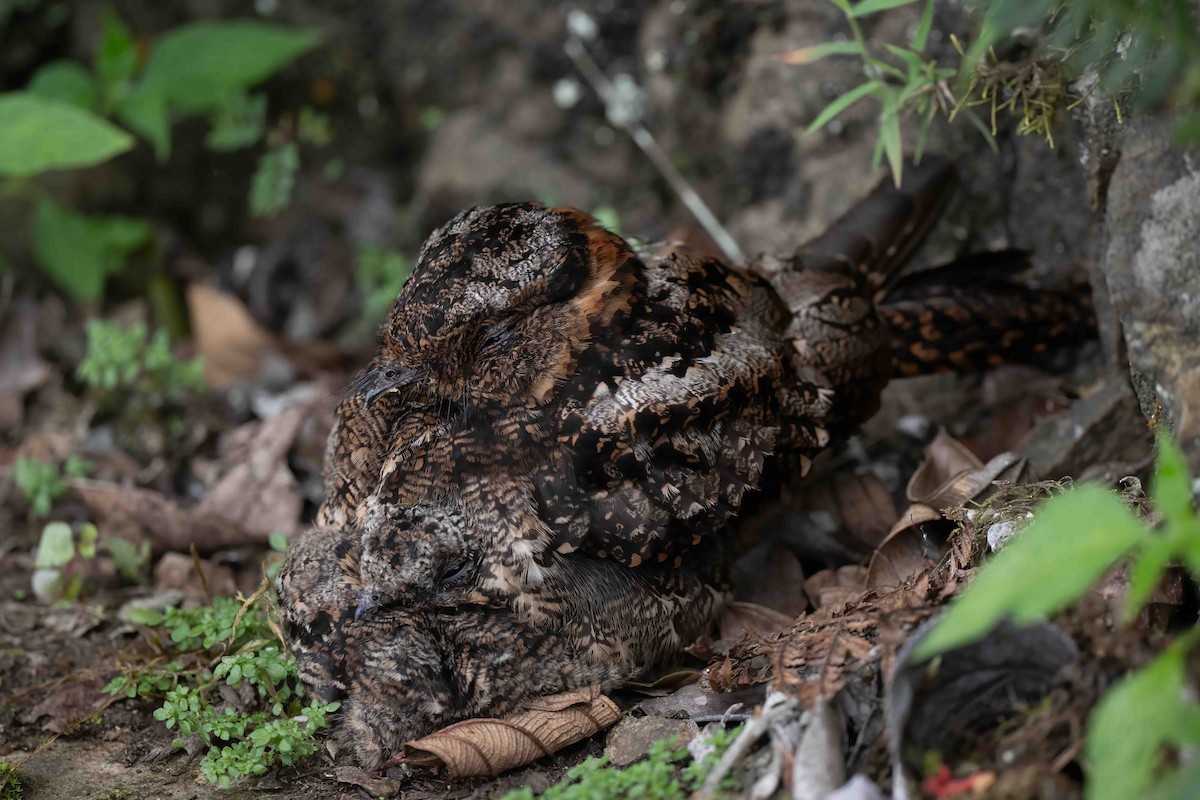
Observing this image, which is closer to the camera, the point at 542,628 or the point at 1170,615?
the point at 1170,615

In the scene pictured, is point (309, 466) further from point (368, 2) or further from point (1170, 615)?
point (1170, 615)

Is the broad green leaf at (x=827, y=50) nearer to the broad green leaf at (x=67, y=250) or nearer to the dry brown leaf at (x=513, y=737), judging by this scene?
the dry brown leaf at (x=513, y=737)

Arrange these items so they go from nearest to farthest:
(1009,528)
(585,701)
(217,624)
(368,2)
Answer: (1009,528) → (585,701) → (217,624) → (368,2)

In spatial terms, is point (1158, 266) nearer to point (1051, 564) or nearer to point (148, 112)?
point (1051, 564)

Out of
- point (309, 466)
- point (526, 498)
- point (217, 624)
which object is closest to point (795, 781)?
point (526, 498)

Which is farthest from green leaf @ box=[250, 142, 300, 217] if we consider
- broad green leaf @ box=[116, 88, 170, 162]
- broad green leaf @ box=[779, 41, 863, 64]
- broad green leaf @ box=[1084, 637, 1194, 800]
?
broad green leaf @ box=[1084, 637, 1194, 800]

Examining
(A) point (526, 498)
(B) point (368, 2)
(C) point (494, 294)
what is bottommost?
(A) point (526, 498)

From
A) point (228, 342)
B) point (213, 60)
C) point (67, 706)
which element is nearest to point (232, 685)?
point (67, 706)
